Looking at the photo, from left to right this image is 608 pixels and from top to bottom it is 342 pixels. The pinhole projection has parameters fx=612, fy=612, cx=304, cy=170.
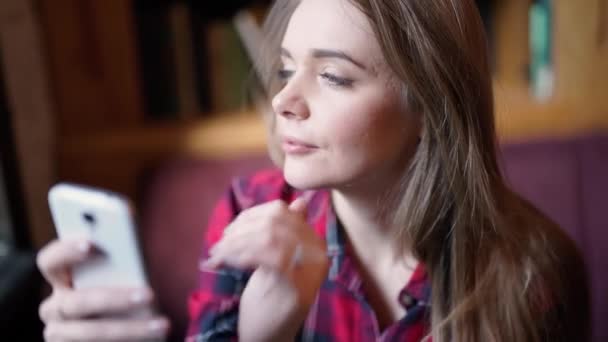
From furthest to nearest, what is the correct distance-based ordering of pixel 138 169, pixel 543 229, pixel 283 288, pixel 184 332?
pixel 138 169
pixel 184 332
pixel 543 229
pixel 283 288

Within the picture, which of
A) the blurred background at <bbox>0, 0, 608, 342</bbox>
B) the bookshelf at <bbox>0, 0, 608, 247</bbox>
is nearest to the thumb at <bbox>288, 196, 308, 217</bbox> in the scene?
the blurred background at <bbox>0, 0, 608, 342</bbox>

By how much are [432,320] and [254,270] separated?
0.22 metres

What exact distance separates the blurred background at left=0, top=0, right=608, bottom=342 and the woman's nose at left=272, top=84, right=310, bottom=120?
0.46 m

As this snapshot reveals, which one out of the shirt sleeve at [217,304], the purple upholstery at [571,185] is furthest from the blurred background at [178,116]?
the shirt sleeve at [217,304]

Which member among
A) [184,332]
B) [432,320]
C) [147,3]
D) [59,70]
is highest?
[147,3]

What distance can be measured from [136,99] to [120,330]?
0.73 m

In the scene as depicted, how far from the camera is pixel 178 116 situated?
53.2 inches

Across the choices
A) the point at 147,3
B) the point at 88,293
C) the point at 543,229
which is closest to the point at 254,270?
the point at 88,293

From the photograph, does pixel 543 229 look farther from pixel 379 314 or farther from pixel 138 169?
pixel 138 169

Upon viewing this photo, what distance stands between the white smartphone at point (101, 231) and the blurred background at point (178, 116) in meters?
0.37

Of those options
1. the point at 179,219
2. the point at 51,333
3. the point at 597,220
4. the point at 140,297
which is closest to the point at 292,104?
the point at 140,297

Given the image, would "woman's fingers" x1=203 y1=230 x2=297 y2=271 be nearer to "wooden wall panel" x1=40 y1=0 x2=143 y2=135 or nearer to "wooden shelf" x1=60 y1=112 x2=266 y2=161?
"wooden shelf" x1=60 y1=112 x2=266 y2=161

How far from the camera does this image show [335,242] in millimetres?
745

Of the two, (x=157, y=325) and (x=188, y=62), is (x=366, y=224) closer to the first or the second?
(x=157, y=325)
